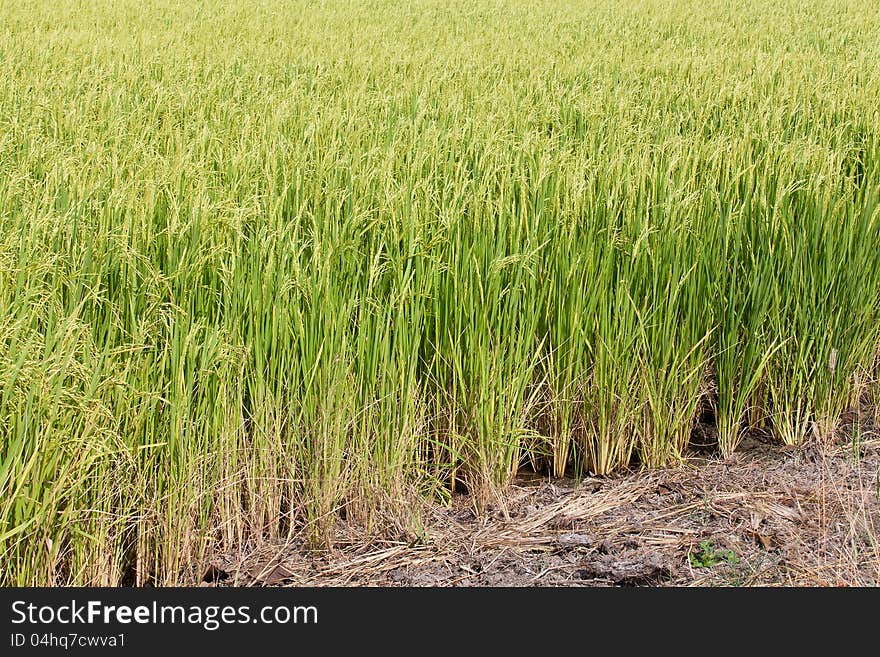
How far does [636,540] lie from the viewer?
7.06ft

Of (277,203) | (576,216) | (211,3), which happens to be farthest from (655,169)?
(211,3)

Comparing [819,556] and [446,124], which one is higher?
[446,124]

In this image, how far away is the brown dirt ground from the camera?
2.01m

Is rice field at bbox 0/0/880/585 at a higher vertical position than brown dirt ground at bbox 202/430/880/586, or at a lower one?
higher

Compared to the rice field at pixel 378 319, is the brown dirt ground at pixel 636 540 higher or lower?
lower

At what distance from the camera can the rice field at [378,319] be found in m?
1.96

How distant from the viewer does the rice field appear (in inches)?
77.2

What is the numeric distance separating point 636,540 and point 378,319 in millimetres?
815

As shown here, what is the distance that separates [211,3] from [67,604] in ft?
31.8

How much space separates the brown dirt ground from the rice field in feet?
0.26

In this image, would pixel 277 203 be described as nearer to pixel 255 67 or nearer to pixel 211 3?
pixel 255 67

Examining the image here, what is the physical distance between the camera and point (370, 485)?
7.13 ft

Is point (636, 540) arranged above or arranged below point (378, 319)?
below

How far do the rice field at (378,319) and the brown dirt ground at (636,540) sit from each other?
0.26ft
